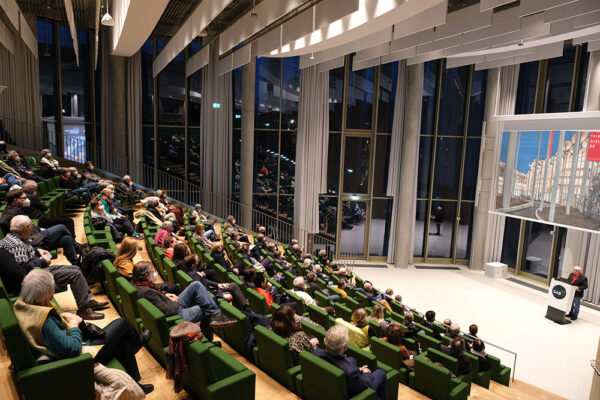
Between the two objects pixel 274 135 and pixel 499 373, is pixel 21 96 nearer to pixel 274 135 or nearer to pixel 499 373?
pixel 274 135

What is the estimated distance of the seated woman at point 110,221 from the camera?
688 centimetres

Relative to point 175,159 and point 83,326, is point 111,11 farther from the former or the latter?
point 83,326

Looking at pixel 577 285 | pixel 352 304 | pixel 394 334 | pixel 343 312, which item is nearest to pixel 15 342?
pixel 394 334

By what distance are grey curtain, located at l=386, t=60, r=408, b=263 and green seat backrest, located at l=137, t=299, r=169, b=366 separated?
12443 mm

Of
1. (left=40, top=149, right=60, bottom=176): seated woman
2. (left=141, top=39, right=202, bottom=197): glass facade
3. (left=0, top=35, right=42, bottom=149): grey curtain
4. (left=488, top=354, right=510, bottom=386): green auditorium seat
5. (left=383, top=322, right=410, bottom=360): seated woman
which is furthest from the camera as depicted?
(left=141, top=39, right=202, bottom=197): glass facade

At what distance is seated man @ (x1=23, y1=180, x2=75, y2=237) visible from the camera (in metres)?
5.76

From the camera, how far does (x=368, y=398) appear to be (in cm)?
334

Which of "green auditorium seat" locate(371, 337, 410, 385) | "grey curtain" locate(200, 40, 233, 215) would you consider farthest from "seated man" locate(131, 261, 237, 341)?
"grey curtain" locate(200, 40, 233, 215)

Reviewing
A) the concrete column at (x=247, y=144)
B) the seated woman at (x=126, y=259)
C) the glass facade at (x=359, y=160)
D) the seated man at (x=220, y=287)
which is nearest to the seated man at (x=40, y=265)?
the seated woman at (x=126, y=259)

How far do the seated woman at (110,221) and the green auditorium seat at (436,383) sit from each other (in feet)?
16.2

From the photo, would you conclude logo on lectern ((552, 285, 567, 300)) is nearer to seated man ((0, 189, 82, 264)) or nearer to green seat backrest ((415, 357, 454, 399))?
green seat backrest ((415, 357, 454, 399))

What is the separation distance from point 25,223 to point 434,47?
8.44m

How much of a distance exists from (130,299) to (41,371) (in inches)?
47.1

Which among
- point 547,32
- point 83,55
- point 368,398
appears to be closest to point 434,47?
point 547,32
